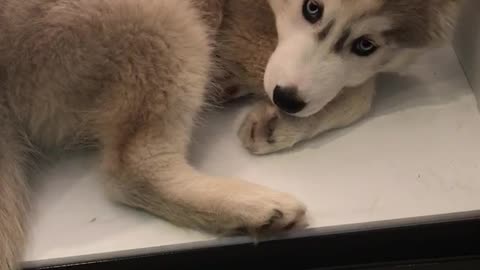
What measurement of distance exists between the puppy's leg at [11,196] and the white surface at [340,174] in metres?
0.05

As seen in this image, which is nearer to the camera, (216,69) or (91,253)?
(91,253)

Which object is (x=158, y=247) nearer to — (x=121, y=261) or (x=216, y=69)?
(x=121, y=261)

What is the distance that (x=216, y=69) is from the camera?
1596 millimetres

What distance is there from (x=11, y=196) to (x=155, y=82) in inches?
13.6

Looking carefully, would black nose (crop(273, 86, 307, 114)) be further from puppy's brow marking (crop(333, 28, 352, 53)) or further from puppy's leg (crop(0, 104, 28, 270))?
puppy's leg (crop(0, 104, 28, 270))

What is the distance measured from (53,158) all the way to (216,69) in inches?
15.5

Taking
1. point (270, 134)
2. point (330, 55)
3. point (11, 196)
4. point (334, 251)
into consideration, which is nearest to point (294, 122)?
point (270, 134)

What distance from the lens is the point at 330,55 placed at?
4.76 ft

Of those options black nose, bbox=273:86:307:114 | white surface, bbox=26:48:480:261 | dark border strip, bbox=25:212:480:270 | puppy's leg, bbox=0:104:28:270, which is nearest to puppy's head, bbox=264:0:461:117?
black nose, bbox=273:86:307:114

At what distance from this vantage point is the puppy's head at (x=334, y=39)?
1413mm

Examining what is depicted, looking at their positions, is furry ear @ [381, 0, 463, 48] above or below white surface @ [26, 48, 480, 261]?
above

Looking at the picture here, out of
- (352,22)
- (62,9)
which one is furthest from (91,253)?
(352,22)

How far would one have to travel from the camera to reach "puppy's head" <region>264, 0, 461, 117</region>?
141 cm

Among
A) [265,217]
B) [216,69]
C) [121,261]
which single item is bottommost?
[121,261]
